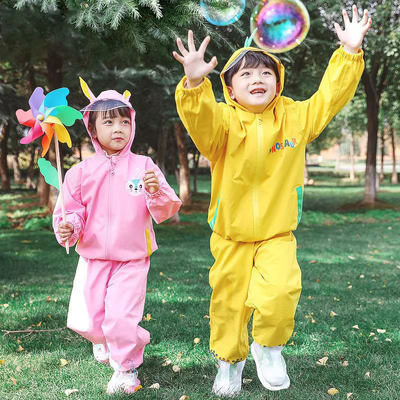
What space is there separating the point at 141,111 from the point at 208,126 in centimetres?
983

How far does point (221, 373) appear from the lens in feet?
11.5

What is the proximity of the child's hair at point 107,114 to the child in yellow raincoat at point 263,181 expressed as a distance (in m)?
0.77

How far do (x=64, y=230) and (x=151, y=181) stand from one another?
674 millimetres

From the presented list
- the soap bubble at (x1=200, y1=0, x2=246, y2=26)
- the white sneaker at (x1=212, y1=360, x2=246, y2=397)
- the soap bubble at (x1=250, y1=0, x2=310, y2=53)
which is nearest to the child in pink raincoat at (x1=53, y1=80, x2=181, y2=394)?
the white sneaker at (x1=212, y1=360, x2=246, y2=397)

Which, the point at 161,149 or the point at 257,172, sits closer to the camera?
the point at 257,172

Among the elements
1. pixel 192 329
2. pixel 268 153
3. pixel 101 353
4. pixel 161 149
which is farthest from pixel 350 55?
pixel 161 149

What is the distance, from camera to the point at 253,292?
326 cm

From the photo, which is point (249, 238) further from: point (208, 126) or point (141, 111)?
point (141, 111)

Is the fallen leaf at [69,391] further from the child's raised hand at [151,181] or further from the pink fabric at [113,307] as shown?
the child's raised hand at [151,181]

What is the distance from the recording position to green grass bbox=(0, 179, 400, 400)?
364cm

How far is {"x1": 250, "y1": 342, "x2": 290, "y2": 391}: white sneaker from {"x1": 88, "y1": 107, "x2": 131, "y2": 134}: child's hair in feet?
6.05

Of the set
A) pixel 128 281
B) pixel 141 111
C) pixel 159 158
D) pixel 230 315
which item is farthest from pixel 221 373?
pixel 159 158

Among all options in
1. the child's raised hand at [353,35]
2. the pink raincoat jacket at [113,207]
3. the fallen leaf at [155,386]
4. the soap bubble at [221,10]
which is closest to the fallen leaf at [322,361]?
the fallen leaf at [155,386]

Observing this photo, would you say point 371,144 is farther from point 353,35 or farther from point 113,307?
point 113,307
